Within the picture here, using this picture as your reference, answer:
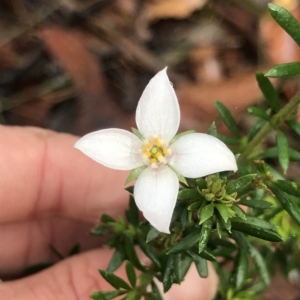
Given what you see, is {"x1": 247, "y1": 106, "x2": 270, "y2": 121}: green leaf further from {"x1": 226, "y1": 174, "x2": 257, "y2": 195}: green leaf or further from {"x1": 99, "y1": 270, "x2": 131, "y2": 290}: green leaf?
{"x1": 99, "y1": 270, "x2": 131, "y2": 290}: green leaf

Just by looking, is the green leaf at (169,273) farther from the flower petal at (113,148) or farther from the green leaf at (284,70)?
the green leaf at (284,70)

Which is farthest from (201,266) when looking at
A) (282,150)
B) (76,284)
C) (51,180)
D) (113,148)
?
(51,180)

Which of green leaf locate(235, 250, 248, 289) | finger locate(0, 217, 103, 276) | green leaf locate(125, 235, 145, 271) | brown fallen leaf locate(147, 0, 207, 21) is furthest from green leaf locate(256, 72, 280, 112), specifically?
brown fallen leaf locate(147, 0, 207, 21)

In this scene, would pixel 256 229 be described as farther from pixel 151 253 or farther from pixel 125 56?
pixel 125 56

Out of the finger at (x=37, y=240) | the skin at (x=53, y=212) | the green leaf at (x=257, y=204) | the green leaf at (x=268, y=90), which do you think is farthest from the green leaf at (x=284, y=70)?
the finger at (x=37, y=240)

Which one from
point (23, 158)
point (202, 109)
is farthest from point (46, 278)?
point (202, 109)

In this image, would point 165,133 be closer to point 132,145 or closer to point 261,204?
point 132,145

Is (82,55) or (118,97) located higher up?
(82,55)
